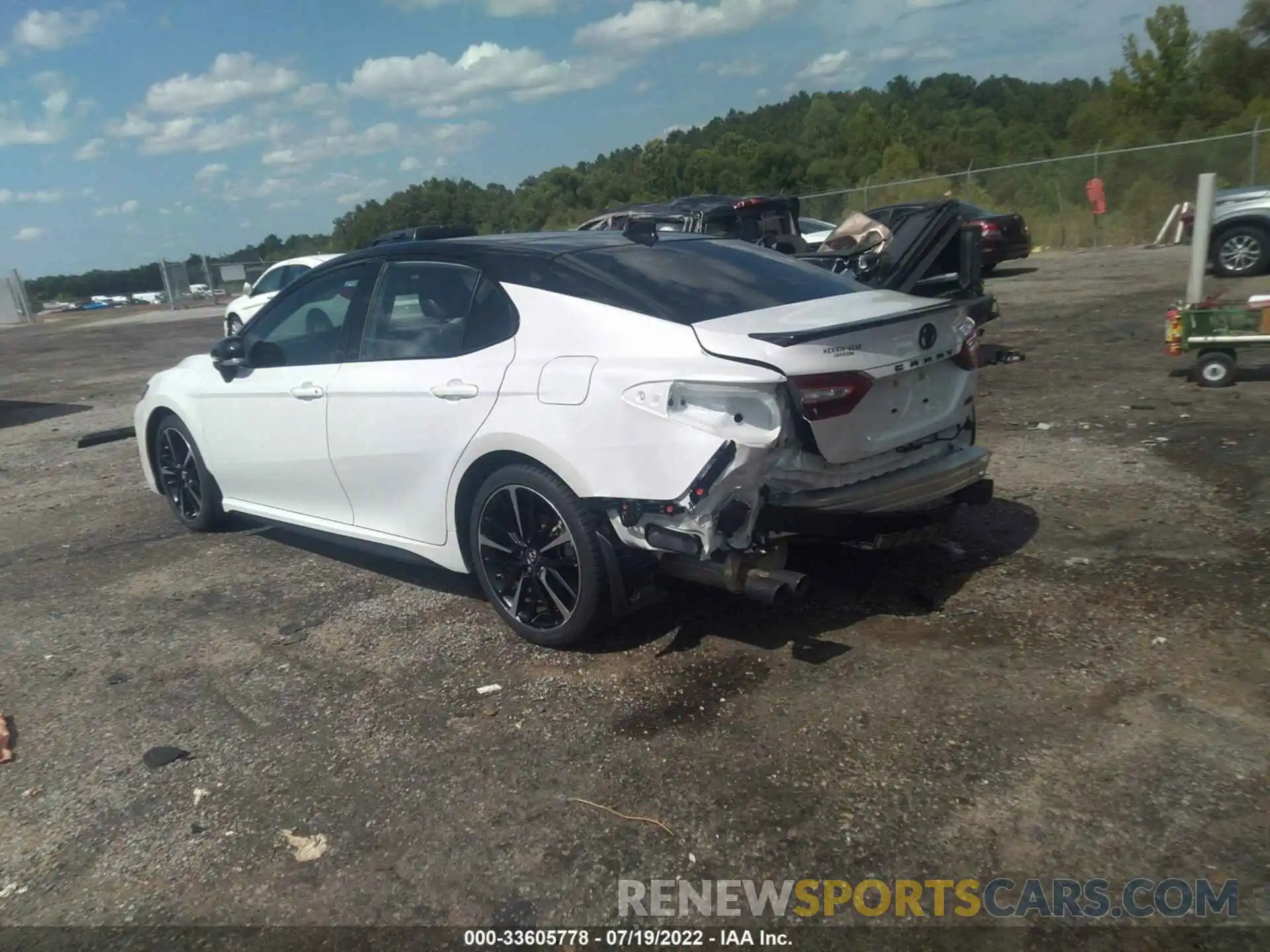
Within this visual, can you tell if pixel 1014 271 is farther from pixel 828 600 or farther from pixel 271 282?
pixel 828 600

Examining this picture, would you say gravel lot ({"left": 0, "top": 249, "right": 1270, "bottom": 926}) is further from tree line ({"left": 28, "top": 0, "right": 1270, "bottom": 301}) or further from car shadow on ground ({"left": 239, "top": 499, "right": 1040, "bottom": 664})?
tree line ({"left": 28, "top": 0, "right": 1270, "bottom": 301})

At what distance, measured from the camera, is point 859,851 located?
9.29 ft

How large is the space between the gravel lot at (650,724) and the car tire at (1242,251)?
10552 mm

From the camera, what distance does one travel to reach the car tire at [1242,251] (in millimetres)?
14648

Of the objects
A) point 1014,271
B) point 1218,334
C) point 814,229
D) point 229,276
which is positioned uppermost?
point 229,276

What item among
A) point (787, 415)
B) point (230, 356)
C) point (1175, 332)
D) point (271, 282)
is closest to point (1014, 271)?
point (1175, 332)

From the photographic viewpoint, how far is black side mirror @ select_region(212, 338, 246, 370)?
18.4 ft

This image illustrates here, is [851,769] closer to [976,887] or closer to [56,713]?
[976,887]

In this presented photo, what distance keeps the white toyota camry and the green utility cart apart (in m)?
4.59

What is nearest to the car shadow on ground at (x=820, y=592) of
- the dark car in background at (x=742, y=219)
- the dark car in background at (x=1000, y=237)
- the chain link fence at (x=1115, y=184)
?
the dark car in background at (x=742, y=219)

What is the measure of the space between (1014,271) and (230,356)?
59.7 ft

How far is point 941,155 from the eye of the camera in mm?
50781

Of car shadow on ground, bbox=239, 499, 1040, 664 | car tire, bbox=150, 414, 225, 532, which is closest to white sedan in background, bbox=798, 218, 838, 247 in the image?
car tire, bbox=150, 414, 225, 532

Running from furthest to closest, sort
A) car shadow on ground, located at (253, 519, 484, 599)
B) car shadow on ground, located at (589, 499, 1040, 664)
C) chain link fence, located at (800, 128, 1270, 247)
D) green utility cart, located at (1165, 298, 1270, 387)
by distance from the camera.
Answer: chain link fence, located at (800, 128, 1270, 247)
green utility cart, located at (1165, 298, 1270, 387)
car shadow on ground, located at (253, 519, 484, 599)
car shadow on ground, located at (589, 499, 1040, 664)
